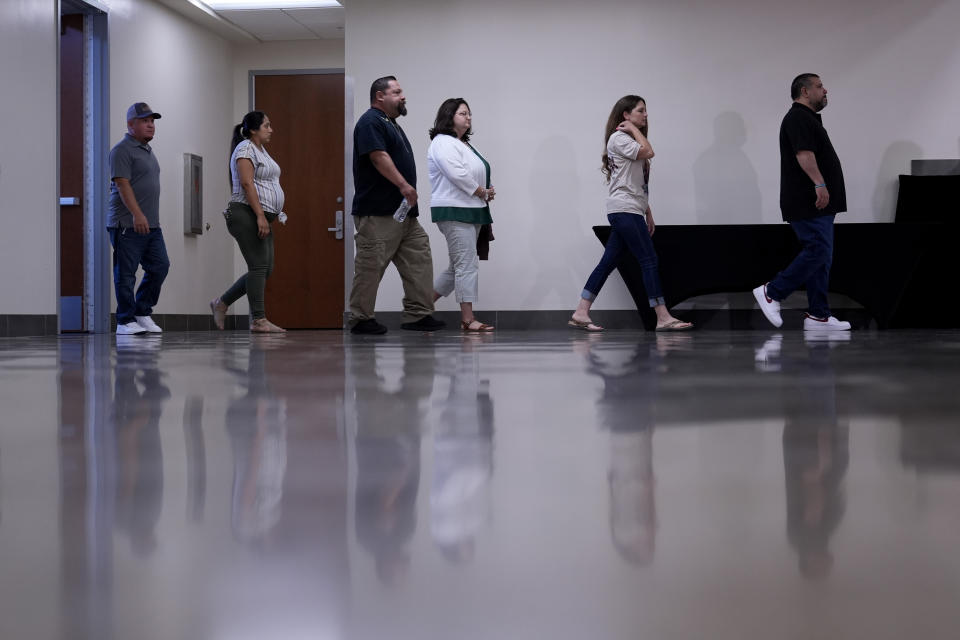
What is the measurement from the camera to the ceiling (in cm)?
881

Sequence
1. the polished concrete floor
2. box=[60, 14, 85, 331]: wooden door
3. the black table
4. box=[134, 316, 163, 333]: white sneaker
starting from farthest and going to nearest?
1. box=[60, 14, 85, 331]: wooden door
2. the black table
3. box=[134, 316, 163, 333]: white sneaker
4. the polished concrete floor

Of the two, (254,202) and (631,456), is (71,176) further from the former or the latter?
(631,456)

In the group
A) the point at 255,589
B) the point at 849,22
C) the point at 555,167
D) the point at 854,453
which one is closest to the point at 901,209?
the point at 849,22

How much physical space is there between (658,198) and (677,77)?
3.06 feet

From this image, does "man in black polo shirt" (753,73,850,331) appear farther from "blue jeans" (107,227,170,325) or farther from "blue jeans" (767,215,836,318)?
"blue jeans" (107,227,170,325)

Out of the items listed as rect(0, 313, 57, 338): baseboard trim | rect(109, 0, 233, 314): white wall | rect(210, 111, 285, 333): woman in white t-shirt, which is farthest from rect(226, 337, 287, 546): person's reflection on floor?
rect(109, 0, 233, 314): white wall

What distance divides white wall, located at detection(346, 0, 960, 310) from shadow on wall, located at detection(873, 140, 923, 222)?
1 centimetres

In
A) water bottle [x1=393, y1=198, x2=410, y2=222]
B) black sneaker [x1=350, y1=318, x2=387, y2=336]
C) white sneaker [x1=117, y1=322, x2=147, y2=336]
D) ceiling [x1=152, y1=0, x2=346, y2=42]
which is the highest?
ceiling [x1=152, y1=0, x2=346, y2=42]

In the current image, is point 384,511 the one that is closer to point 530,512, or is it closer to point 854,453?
point 530,512

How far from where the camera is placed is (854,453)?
834mm

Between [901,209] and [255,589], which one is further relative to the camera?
[901,209]

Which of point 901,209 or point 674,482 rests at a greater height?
point 901,209

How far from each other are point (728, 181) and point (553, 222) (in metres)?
1.35

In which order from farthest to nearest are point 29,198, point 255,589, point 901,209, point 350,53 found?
point 350,53 < point 901,209 < point 29,198 < point 255,589
